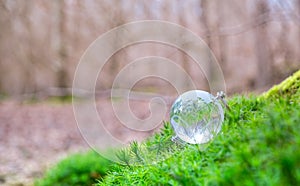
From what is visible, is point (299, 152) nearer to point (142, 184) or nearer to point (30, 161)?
point (142, 184)

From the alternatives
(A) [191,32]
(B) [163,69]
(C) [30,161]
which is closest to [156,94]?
(B) [163,69]

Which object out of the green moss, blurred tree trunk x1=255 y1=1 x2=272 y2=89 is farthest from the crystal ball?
blurred tree trunk x1=255 y1=1 x2=272 y2=89

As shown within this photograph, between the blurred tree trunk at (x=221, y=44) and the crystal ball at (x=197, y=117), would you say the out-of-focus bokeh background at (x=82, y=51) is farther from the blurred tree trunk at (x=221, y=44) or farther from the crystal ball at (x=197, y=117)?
the crystal ball at (x=197, y=117)

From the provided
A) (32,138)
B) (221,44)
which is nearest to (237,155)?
(32,138)

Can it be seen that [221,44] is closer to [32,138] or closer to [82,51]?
[82,51]

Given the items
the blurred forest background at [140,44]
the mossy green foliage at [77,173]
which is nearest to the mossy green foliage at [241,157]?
the mossy green foliage at [77,173]
